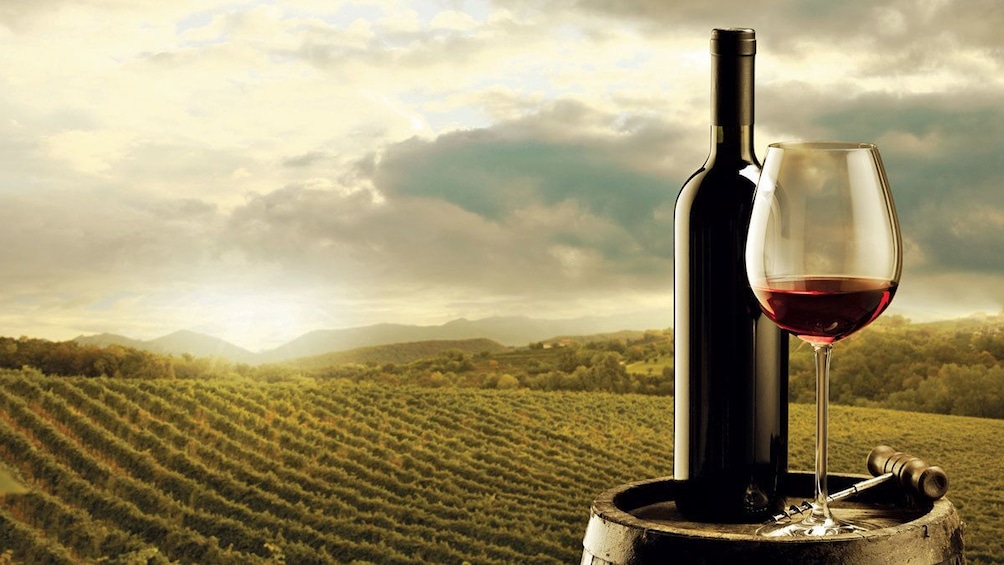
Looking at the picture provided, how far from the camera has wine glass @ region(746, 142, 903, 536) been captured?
3.04 ft

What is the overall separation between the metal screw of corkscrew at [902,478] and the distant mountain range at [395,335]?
25.2 ft

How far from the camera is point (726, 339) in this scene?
3.38 ft

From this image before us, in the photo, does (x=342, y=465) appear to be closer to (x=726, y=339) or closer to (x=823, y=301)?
(x=726, y=339)

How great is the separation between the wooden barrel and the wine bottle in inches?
1.6

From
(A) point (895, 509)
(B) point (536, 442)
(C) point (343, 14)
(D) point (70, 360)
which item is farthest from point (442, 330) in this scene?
(A) point (895, 509)

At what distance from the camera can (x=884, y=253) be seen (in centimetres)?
93

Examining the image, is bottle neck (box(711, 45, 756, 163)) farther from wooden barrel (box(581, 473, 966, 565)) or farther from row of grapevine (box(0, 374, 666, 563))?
row of grapevine (box(0, 374, 666, 563))

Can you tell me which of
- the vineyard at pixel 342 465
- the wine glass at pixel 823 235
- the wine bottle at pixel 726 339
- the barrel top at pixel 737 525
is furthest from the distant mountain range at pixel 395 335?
the wine glass at pixel 823 235

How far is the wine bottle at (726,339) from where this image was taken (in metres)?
1.03

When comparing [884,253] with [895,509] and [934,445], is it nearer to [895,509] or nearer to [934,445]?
[895,509]

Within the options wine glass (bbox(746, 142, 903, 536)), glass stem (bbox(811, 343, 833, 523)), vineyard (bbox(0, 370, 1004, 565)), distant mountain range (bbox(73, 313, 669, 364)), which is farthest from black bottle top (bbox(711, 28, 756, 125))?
vineyard (bbox(0, 370, 1004, 565))

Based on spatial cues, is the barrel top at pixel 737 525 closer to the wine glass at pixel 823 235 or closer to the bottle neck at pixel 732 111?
the wine glass at pixel 823 235

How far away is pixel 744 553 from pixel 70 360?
10.6 meters

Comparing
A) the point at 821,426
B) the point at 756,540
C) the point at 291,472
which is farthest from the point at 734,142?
the point at 291,472
